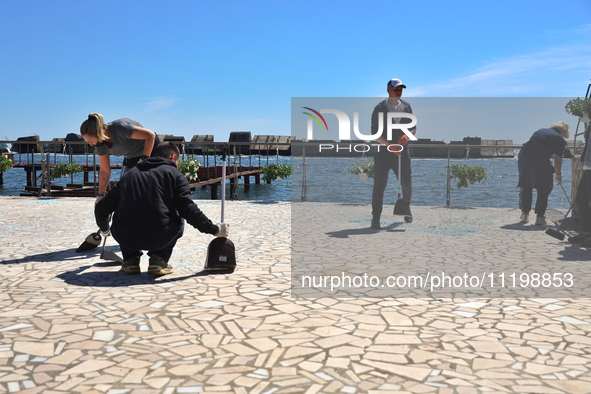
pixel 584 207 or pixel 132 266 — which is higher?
pixel 584 207

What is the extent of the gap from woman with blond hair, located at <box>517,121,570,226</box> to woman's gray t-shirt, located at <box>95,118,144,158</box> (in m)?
5.72

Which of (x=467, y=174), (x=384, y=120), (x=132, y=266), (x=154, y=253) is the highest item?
(x=384, y=120)

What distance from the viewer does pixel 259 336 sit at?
2689mm

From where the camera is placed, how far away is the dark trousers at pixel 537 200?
7438 millimetres

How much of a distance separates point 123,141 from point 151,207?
3.55ft

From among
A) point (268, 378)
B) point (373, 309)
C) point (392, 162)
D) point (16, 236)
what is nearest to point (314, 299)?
point (373, 309)

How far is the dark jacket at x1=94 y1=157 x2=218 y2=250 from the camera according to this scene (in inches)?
152

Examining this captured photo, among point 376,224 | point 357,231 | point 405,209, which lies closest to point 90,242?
point 357,231

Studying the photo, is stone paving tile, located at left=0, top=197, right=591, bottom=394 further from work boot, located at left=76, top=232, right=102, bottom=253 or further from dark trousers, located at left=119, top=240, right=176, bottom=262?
work boot, located at left=76, top=232, right=102, bottom=253

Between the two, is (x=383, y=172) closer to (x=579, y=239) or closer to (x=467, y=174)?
(x=579, y=239)

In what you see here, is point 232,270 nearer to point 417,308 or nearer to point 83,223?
point 417,308

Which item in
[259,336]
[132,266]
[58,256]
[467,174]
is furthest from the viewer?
[467,174]

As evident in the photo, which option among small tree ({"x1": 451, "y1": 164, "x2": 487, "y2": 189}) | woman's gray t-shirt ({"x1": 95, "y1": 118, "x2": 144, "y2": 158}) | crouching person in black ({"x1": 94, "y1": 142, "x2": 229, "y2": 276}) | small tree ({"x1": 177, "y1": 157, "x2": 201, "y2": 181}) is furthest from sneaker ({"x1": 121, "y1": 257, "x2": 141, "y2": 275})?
small tree ({"x1": 451, "y1": 164, "x2": 487, "y2": 189})

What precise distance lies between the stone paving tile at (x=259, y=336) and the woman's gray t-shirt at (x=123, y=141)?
1033mm
